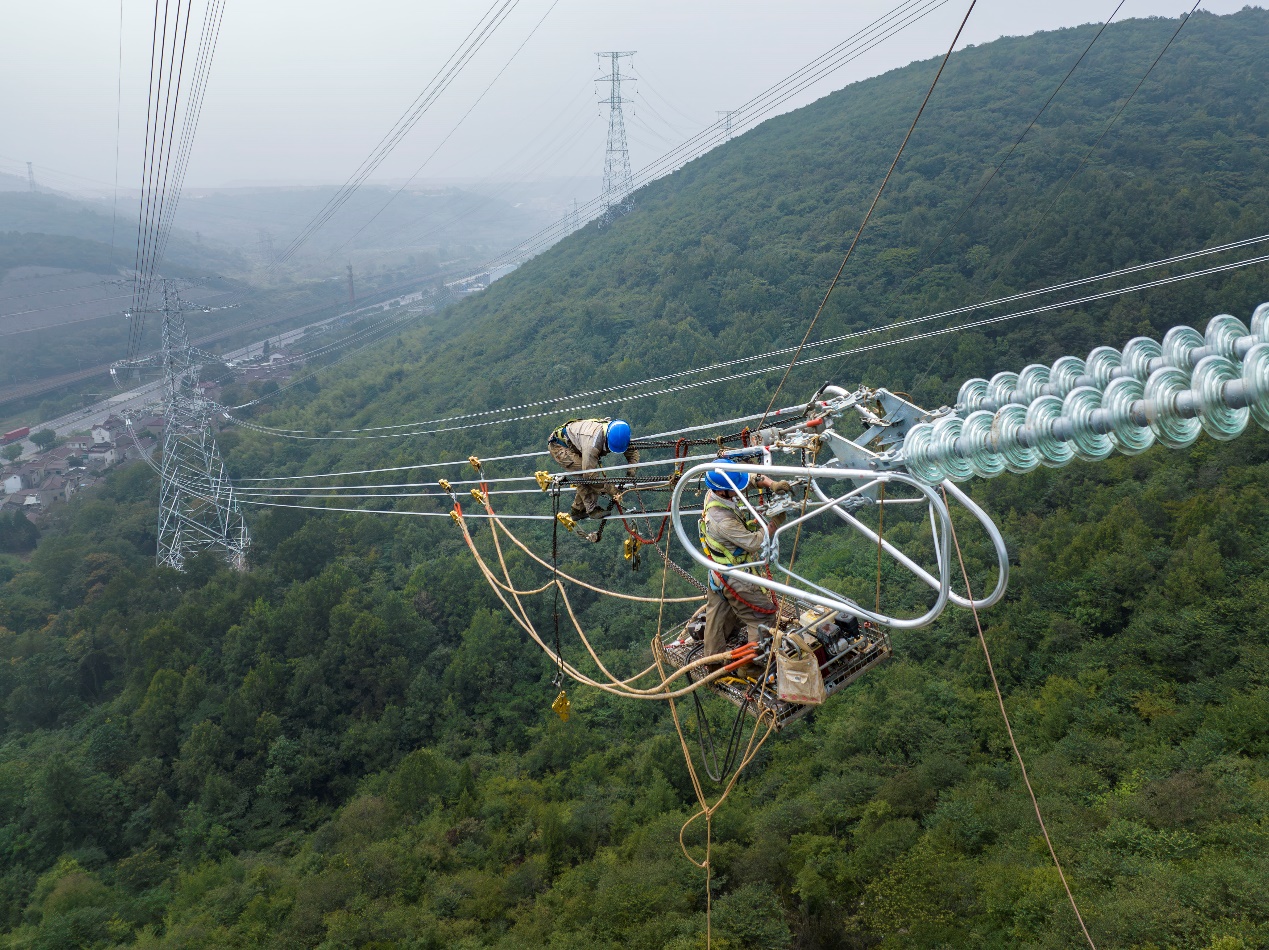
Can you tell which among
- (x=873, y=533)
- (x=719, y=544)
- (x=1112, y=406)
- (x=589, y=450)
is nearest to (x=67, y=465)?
(x=589, y=450)

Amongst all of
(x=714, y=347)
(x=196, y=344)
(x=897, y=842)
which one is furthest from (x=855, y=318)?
(x=196, y=344)

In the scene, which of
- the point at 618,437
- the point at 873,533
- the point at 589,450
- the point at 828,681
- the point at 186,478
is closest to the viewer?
the point at 873,533

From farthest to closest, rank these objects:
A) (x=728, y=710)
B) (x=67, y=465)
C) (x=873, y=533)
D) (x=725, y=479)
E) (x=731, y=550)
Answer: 1. (x=67, y=465)
2. (x=728, y=710)
3. (x=731, y=550)
4. (x=725, y=479)
5. (x=873, y=533)

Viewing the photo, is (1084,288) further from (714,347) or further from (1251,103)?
(1251,103)

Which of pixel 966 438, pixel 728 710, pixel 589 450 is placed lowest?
pixel 728 710

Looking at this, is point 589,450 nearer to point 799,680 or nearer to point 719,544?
point 719,544

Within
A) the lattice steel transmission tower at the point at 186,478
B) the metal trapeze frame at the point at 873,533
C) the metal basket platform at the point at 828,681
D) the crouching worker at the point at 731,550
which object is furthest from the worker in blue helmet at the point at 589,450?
the lattice steel transmission tower at the point at 186,478

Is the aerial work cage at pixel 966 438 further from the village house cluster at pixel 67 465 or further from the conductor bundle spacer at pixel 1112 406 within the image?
the village house cluster at pixel 67 465
